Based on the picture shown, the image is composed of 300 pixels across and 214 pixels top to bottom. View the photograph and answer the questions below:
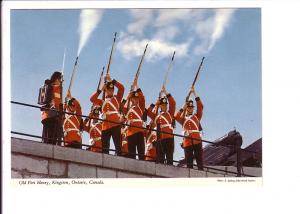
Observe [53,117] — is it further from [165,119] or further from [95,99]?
[165,119]

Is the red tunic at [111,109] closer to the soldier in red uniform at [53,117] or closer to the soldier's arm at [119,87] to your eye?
the soldier's arm at [119,87]

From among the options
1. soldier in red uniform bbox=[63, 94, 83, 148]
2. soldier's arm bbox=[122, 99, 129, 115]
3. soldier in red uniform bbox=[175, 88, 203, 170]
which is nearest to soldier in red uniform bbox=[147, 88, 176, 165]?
soldier in red uniform bbox=[175, 88, 203, 170]

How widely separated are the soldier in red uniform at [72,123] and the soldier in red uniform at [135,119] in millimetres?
517

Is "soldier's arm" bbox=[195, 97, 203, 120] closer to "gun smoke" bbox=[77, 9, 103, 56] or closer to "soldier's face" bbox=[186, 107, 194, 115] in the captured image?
"soldier's face" bbox=[186, 107, 194, 115]

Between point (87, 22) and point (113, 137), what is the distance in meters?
1.28

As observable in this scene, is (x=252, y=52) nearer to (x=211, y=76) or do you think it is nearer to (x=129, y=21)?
(x=211, y=76)

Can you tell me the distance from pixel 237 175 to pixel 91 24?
2205mm

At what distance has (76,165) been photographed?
9883mm

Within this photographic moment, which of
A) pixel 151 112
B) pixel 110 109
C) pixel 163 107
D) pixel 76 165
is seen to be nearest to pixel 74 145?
pixel 76 165

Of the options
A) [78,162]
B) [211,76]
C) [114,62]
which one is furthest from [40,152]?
[211,76]

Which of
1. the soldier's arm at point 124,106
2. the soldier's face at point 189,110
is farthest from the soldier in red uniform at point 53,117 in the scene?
the soldier's face at point 189,110

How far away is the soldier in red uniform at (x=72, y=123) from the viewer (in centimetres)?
1036

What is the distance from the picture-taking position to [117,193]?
9.84m

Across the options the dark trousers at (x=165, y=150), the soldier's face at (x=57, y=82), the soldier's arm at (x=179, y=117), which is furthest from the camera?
the soldier's arm at (x=179, y=117)
